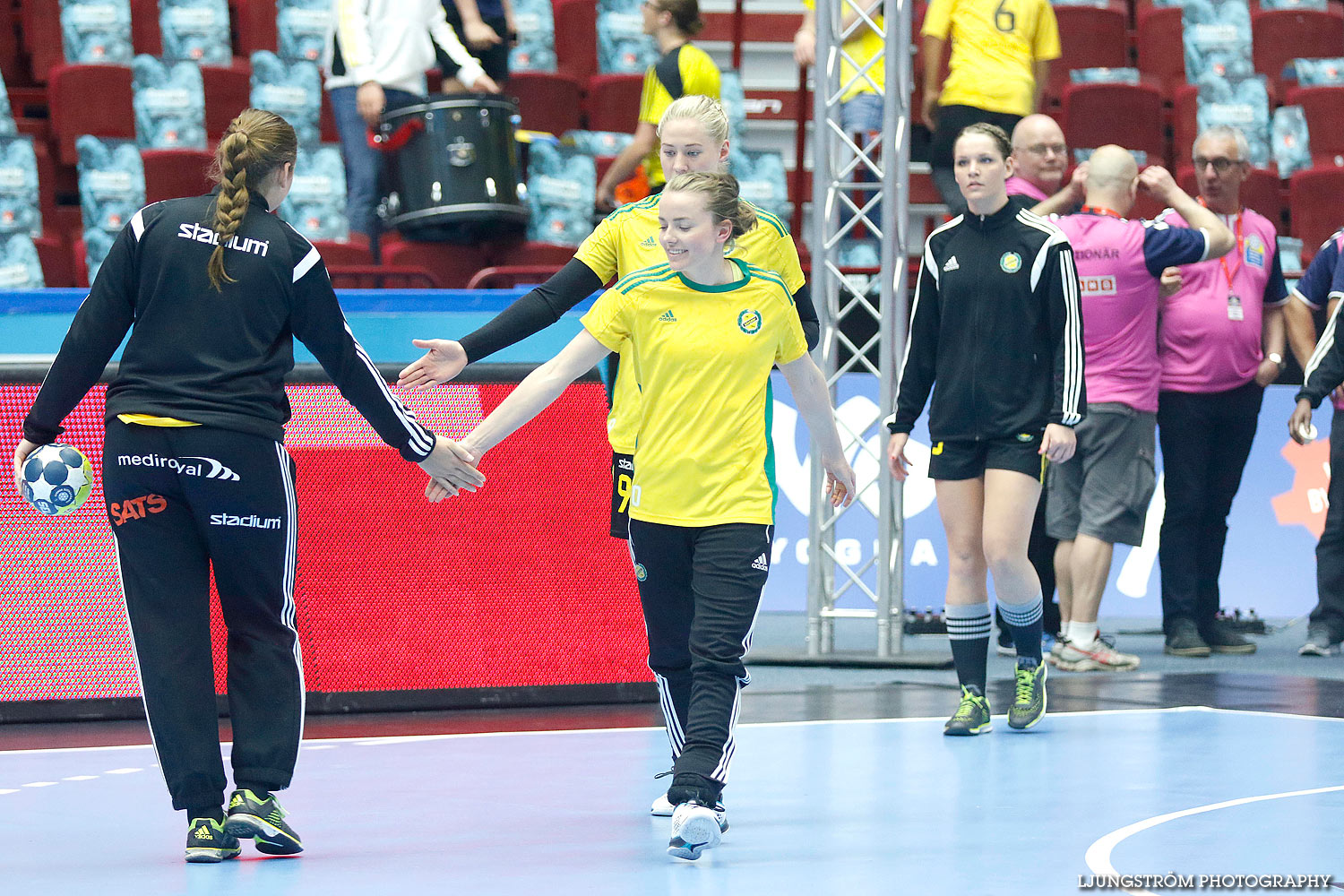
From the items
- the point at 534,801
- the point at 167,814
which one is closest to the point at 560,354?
the point at 534,801

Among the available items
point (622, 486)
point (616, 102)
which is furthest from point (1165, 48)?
point (622, 486)

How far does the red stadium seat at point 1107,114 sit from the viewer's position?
1170 centimetres

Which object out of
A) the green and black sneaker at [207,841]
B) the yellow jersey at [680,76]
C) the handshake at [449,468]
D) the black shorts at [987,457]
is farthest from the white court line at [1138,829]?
the yellow jersey at [680,76]

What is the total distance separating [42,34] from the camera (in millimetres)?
11562

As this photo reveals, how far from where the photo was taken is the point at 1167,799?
16.0ft

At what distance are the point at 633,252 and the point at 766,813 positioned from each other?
1614 millimetres

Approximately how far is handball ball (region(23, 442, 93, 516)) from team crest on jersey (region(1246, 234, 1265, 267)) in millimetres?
6036

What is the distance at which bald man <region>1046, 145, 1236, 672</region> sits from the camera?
25.4ft

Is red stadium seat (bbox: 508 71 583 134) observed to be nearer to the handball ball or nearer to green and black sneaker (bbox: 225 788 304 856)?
the handball ball

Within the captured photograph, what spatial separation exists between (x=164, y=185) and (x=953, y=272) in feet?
19.1

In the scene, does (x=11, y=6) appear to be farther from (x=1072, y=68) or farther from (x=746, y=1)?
(x=1072, y=68)

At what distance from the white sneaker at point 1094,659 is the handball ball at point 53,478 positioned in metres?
4.87

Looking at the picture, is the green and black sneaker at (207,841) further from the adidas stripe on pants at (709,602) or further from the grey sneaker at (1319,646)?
the grey sneaker at (1319,646)

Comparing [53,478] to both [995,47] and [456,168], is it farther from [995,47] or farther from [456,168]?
[995,47]
